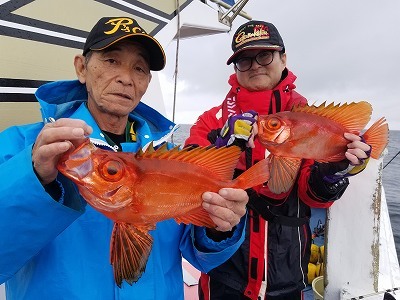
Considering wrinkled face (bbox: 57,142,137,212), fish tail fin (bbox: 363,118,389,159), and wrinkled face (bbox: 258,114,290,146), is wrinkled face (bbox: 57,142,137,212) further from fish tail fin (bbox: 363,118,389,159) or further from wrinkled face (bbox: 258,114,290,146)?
fish tail fin (bbox: 363,118,389,159)

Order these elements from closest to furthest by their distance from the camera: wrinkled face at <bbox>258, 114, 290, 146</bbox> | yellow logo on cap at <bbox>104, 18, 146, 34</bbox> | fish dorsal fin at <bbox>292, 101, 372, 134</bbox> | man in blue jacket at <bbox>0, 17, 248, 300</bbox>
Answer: man in blue jacket at <bbox>0, 17, 248, 300</bbox>, yellow logo on cap at <bbox>104, 18, 146, 34</bbox>, wrinkled face at <bbox>258, 114, 290, 146</bbox>, fish dorsal fin at <bbox>292, 101, 372, 134</bbox>

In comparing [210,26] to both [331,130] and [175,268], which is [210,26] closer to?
[331,130]

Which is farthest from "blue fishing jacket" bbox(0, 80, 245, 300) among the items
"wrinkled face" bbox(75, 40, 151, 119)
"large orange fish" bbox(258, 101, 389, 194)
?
"large orange fish" bbox(258, 101, 389, 194)

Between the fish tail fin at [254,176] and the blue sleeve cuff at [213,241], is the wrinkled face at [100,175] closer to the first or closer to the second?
the fish tail fin at [254,176]

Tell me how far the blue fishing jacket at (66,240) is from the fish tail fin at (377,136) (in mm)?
1130

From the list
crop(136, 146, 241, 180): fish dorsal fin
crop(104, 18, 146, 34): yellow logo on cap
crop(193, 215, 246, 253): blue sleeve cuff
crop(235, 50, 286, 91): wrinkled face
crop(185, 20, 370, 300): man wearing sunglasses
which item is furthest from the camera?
crop(235, 50, 286, 91): wrinkled face

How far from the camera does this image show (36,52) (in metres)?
2.66

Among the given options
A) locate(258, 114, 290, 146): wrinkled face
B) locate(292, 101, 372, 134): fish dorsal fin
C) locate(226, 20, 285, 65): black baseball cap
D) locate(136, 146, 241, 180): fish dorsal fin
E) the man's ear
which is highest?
locate(226, 20, 285, 65): black baseball cap

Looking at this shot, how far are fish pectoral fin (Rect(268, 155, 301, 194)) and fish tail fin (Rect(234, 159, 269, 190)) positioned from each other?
18.3 inches

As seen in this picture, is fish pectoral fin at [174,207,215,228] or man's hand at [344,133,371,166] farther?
man's hand at [344,133,371,166]

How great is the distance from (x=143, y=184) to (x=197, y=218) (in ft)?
1.07

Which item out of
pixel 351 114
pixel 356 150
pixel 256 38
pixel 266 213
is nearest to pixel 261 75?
pixel 256 38

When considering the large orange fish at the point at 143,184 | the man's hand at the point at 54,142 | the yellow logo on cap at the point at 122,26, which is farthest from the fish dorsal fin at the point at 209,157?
the yellow logo on cap at the point at 122,26

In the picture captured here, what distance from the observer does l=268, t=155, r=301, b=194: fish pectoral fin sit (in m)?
1.90
